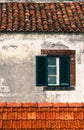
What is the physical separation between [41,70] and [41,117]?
831 cm

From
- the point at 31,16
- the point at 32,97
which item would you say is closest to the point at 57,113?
the point at 32,97

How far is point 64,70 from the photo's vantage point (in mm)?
18812

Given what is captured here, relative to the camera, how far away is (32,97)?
18.7m

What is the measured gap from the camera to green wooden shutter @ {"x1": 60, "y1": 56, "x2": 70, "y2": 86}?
18.8 m

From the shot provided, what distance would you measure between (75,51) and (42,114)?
867cm

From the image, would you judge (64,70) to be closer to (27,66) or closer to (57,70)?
(57,70)

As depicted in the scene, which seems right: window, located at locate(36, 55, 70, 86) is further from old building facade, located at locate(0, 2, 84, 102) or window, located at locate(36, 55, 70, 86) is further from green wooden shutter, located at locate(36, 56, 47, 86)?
old building facade, located at locate(0, 2, 84, 102)

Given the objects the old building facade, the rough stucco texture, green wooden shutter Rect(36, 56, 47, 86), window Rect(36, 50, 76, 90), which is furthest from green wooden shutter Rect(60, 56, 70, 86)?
the rough stucco texture

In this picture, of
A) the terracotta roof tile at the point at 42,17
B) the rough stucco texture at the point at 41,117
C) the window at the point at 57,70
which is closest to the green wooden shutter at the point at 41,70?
the window at the point at 57,70

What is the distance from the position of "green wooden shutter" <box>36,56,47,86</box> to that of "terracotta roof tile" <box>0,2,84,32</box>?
3.81 ft

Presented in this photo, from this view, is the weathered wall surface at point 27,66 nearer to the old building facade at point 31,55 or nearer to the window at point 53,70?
the old building facade at point 31,55

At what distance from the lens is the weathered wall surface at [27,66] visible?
1866cm

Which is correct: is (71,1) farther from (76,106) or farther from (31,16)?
(76,106)

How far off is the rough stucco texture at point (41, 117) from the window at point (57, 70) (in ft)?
26.7
